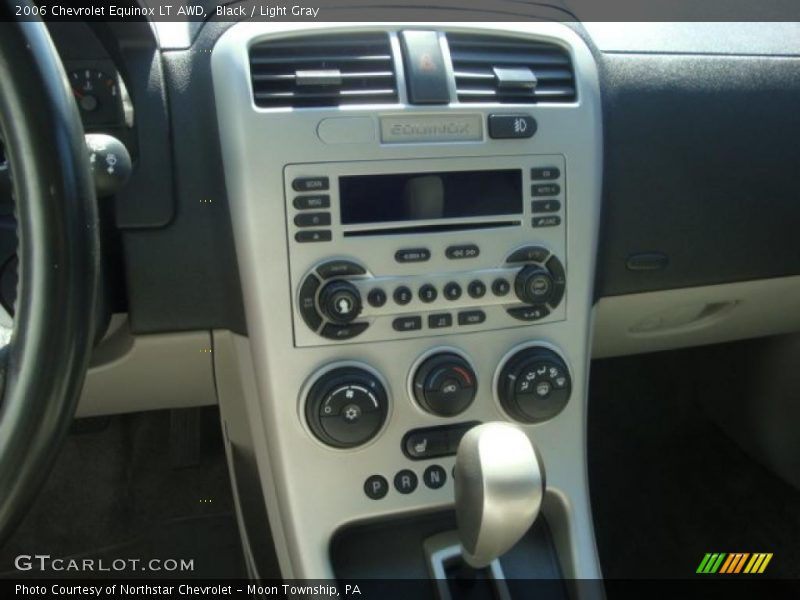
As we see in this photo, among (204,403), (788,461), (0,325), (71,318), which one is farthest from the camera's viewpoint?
(788,461)

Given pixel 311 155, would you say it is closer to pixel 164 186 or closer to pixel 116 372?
pixel 164 186

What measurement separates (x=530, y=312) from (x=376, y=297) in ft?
0.73

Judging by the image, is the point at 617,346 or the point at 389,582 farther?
the point at 617,346

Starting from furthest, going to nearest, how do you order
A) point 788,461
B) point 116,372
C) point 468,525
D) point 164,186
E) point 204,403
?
1. point 788,461
2. point 204,403
3. point 116,372
4. point 164,186
5. point 468,525

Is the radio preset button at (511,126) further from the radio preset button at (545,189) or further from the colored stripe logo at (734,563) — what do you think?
the colored stripe logo at (734,563)

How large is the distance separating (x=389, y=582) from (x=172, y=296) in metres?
0.48

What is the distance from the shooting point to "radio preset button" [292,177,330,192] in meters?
1.05

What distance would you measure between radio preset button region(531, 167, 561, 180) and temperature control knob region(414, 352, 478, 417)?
264 mm

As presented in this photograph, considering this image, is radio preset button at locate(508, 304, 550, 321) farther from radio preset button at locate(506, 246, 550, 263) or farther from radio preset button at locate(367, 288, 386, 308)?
radio preset button at locate(367, 288, 386, 308)

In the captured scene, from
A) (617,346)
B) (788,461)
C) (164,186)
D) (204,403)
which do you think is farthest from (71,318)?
(788,461)

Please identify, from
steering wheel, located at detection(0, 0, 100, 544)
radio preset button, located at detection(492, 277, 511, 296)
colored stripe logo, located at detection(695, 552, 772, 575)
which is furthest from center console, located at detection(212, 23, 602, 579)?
colored stripe logo, located at detection(695, 552, 772, 575)

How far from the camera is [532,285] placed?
3.72ft

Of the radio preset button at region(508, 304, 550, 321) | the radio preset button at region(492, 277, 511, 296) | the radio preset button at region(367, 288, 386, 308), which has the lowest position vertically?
the radio preset button at region(508, 304, 550, 321)

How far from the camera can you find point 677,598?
5.53 feet
